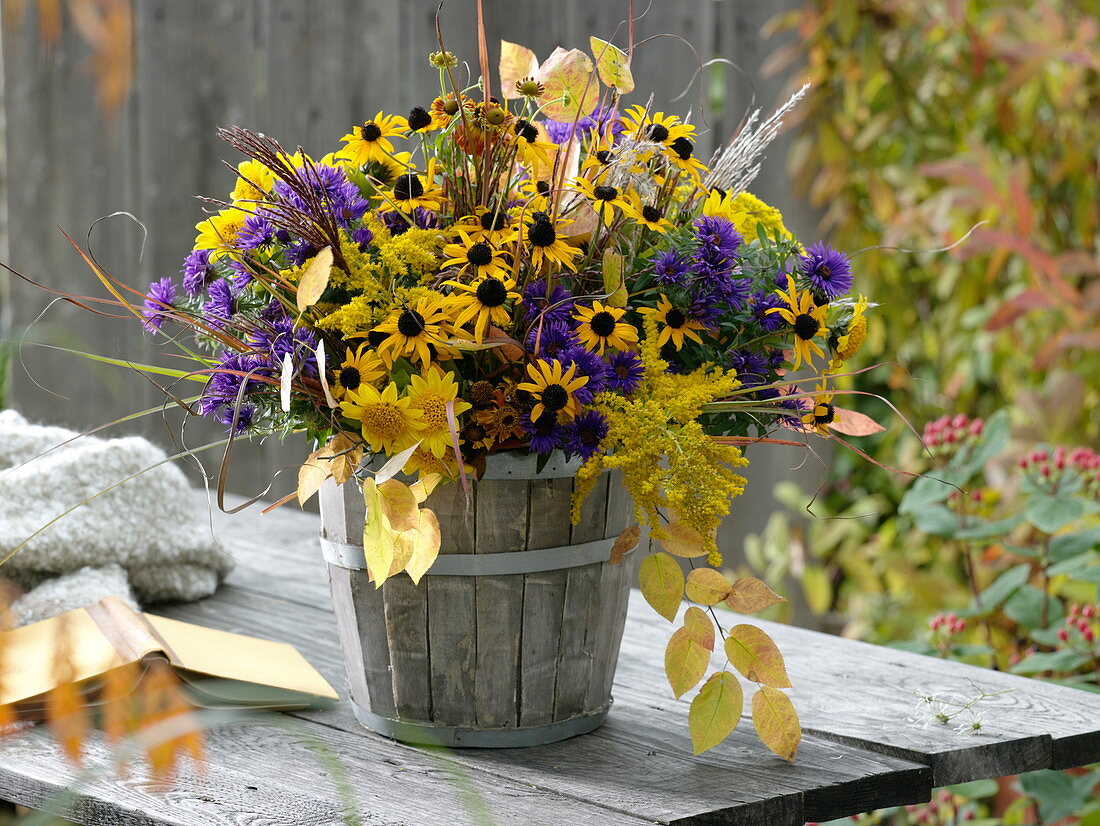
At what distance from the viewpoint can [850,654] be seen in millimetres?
1183

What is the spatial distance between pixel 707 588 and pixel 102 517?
693 millimetres

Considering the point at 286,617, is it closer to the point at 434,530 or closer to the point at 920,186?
the point at 434,530

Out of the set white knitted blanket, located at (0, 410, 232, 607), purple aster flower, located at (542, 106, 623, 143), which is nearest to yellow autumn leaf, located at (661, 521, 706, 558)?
purple aster flower, located at (542, 106, 623, 143)

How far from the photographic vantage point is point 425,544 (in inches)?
31.1

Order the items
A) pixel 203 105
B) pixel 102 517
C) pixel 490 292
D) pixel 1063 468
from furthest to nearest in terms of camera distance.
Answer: pixel 203 105 < pixel 1063 468 < pixel 102 517 < pixel 490 292

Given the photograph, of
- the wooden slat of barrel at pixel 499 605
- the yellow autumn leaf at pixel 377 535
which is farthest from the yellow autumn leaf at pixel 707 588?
the yellow autumn leaf at pixel 377 535

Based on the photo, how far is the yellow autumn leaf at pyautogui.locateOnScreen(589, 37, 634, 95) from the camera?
0.84 m

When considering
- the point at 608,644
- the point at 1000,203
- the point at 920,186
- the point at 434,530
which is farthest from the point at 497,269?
the point at 920,186

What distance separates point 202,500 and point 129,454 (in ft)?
1.27

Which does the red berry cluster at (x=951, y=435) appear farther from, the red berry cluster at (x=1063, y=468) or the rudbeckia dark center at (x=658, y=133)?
the rudbeckia dark center at (x=658, y=133)

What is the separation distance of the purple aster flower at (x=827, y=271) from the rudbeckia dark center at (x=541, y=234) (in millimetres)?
204

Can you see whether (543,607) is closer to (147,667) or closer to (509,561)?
(509,561)

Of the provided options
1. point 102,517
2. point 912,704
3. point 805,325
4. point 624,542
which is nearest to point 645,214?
point 805,325

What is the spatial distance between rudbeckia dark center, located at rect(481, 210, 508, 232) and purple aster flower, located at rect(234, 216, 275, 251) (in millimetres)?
149
